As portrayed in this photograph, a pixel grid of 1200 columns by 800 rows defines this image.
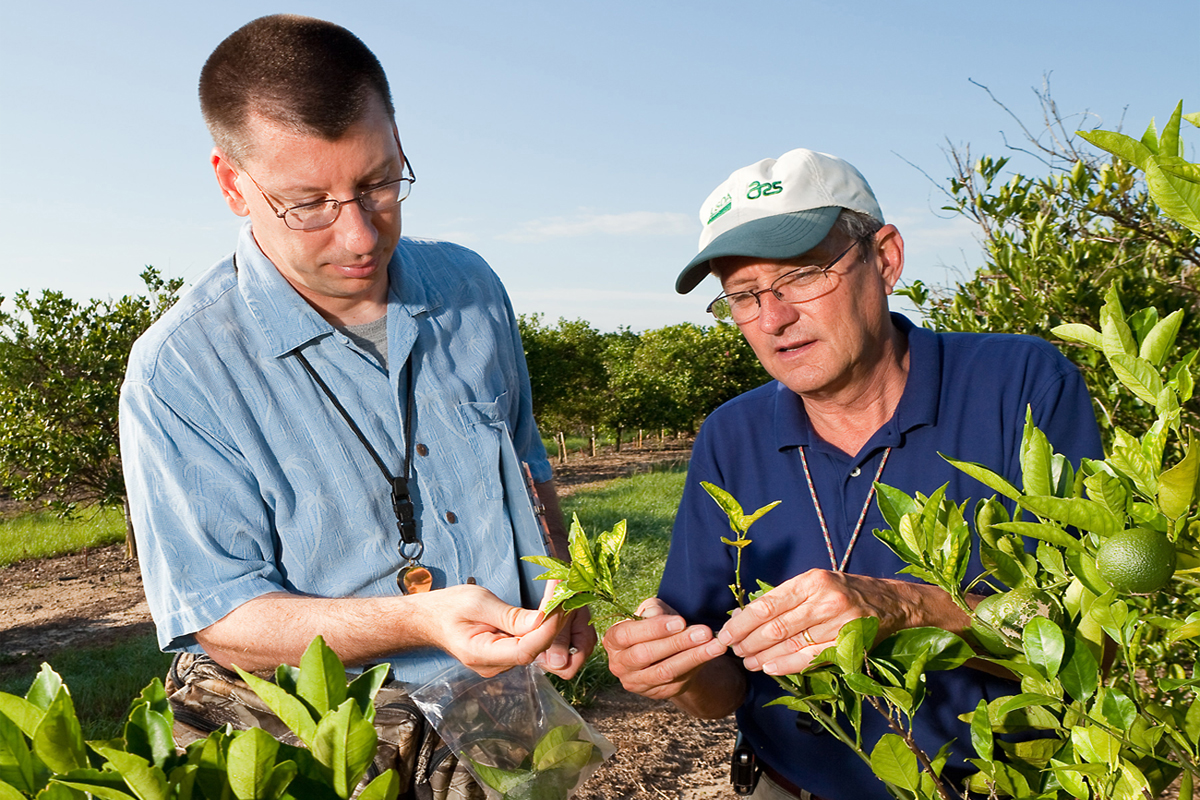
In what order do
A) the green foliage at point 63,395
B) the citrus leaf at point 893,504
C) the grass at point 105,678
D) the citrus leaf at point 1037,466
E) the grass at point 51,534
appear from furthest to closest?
1. the grass at point 51,534
2. the green foliage at point 63,395
3. the grass at point 105,678
4. the citrus leaf at point 893,504
5. the citrus leaf at point 1037,466

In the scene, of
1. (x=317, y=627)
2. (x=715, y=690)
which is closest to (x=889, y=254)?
(x=715, y=690)

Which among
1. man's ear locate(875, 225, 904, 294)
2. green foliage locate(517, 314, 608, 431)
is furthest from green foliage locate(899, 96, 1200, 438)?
green foliage locate(517, 314, 608, 431)

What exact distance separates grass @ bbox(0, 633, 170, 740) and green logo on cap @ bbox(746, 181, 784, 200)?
4.63m

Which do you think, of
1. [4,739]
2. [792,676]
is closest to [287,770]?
[4,739]

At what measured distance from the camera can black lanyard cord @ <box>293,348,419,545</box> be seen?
2104mm

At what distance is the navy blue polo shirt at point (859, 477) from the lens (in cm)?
182

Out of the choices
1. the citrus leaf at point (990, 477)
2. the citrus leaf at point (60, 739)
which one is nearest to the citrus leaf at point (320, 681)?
the citrus leaf at point (60, 739)

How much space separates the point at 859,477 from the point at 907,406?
19cm

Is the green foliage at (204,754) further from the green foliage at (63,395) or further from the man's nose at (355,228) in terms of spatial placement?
the green foliage at (63,395)

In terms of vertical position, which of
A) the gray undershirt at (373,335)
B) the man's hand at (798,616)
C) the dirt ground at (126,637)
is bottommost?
the dirt ground at (126,637)

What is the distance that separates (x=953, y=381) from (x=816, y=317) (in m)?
0.34

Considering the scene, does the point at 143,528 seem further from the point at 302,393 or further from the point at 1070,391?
the point at 1070,391

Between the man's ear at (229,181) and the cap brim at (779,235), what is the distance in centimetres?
115

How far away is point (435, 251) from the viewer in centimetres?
261
